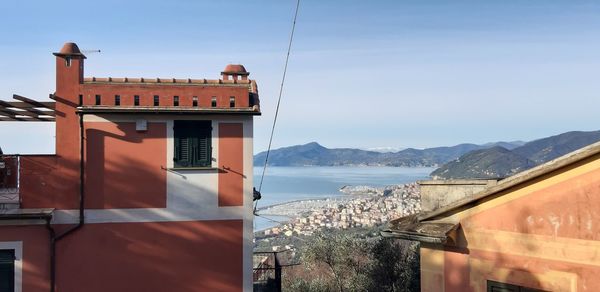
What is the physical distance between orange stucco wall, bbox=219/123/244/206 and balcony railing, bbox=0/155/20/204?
4.75 meters

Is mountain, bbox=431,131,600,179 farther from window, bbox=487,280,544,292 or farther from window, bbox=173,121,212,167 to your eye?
window, bbox=487,280,544,292

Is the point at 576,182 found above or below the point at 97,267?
above

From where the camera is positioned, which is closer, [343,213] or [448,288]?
[448,288]

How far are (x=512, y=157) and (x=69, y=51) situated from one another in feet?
334

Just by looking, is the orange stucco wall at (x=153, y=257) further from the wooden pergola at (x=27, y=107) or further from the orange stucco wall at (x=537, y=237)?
the orange stucco wall at (x=537, y=237)

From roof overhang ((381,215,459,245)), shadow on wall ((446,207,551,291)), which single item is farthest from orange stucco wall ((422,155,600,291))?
roof overhang ((381,215,459,245))

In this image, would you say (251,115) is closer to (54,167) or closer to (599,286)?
(54,167)

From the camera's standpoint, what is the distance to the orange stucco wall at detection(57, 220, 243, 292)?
11023mm

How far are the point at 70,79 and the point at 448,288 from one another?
9.74 meters

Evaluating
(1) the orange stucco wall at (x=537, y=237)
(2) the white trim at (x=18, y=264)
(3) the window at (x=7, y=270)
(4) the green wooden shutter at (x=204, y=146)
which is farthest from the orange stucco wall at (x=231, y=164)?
(1) the orange stucco wall at (x=537, y=237)

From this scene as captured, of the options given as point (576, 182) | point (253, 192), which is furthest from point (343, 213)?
point (576, 182)

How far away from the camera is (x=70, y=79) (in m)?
11.2

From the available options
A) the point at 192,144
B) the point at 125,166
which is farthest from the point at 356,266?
the point at 125,166

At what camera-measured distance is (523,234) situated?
22.7ft
